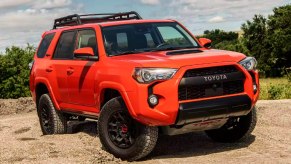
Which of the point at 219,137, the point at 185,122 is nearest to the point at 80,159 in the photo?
the point at 185,122

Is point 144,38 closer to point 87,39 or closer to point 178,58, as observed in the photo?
point 87,39

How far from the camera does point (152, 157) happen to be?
7.00 meters

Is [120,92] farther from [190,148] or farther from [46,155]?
[190,148]

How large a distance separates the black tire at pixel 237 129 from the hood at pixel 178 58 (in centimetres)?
116

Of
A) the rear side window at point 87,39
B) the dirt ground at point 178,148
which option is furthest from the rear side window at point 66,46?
the dirt ground at point 178,148

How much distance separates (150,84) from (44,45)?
13.2ft

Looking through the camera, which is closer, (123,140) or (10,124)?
(123,140)

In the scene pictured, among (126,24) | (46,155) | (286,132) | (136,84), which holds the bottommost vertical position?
(286,132)

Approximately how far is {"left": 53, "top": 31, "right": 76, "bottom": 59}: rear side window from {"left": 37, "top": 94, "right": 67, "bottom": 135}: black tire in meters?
0.85

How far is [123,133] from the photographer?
673 centimetres

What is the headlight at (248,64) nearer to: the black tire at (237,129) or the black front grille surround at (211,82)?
the black front grille surround at (211,82)

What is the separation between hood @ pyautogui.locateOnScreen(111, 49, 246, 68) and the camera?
6.26m

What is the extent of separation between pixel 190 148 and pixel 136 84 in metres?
1.93

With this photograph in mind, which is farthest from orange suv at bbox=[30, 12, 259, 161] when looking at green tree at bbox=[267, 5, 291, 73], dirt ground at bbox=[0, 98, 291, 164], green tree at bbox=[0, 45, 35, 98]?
green tree at bbox=[267, 5, 291, 73]
